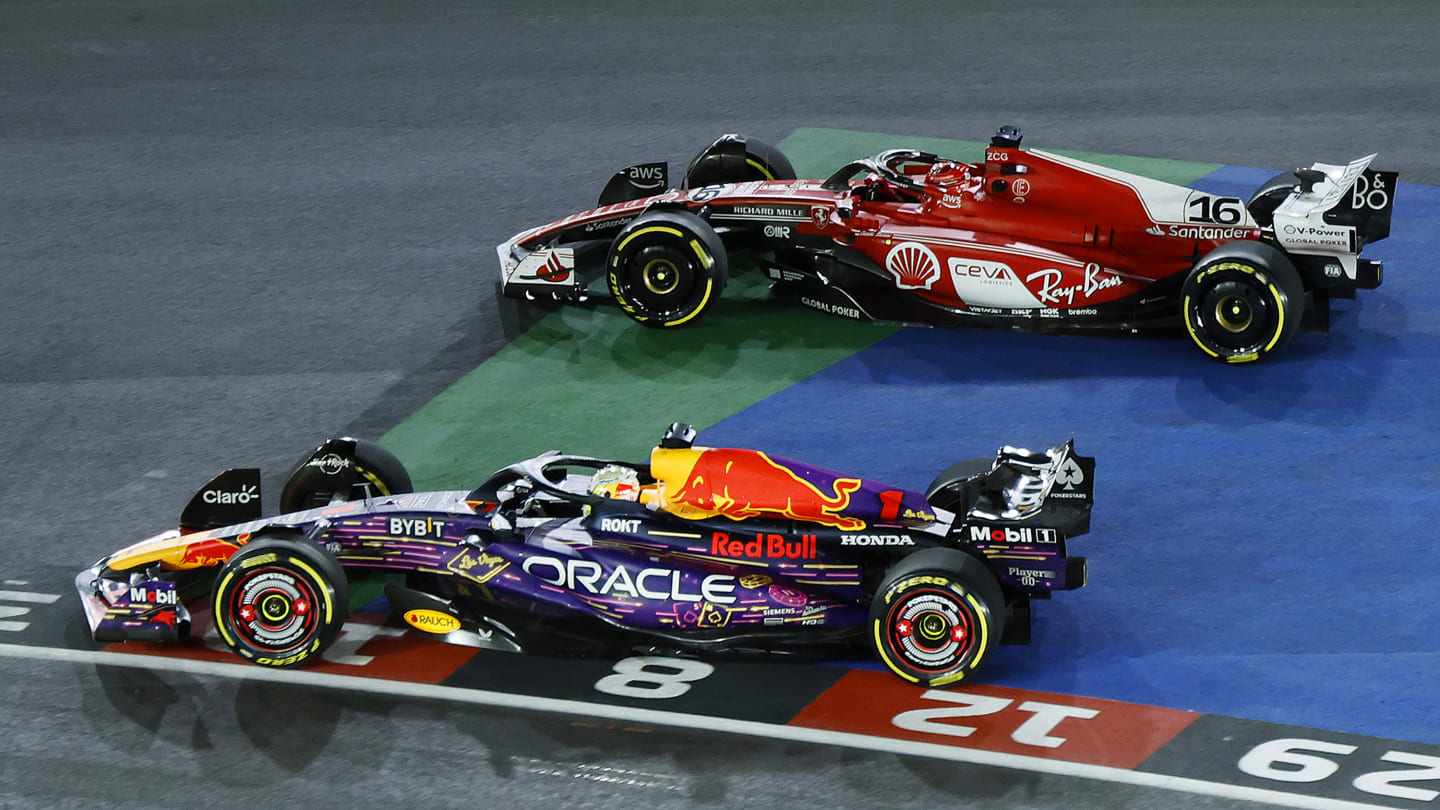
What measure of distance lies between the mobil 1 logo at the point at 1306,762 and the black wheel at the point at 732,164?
719 cm

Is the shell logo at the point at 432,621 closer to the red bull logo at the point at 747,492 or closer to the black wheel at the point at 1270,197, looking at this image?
the red bull logo at the point at 747,492

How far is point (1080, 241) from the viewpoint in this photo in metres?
12.7

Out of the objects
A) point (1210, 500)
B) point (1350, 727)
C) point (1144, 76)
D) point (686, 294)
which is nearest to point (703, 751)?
point (1350, 727)

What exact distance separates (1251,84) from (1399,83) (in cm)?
142

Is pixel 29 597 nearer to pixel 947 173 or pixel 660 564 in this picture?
pixel 660 564

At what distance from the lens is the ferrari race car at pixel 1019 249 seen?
40.3ft

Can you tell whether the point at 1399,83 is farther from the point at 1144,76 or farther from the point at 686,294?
the point at 686,294

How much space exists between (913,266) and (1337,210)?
2.97 m

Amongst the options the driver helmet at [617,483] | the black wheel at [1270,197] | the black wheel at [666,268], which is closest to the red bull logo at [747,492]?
the driver helmet at [617,483]

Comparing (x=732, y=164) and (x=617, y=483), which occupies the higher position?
(x=732, y=164)

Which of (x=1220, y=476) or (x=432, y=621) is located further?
(x=1220, y=476)

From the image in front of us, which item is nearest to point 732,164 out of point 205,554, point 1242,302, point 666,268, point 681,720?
point 666,268

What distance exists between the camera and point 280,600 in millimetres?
8922

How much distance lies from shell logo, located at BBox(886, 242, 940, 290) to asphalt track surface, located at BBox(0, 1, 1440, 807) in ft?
9.47
